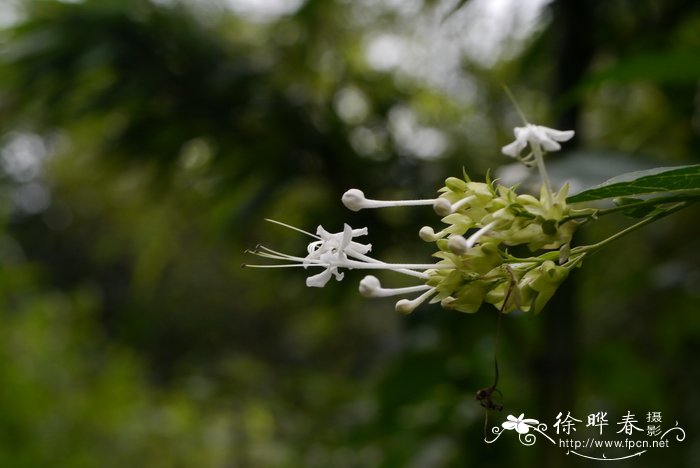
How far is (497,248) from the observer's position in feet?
0.98

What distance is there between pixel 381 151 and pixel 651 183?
0.74m

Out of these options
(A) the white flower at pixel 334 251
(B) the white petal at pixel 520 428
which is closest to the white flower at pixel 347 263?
(A) the white flower at pixel 334 251

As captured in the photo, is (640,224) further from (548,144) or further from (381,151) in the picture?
(381,151)

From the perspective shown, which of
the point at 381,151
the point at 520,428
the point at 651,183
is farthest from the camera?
the point at 381,151

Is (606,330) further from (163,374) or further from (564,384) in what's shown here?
(163,374)

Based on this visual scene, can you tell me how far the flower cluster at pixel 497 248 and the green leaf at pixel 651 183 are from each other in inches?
0.7

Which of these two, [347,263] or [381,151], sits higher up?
[381,151]

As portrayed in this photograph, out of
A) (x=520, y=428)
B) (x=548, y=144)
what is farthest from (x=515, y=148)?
(x=520, y=428)

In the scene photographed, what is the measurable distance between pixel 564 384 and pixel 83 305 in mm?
1484

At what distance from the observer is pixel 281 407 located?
1.44 meters

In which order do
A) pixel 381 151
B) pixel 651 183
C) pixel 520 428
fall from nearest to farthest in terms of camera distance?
pixel 651 183, pixel 520 428, pixel 381 151

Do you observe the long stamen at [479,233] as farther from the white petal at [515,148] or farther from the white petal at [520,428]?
the white petal at [520,428]

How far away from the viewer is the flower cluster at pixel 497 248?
0.29 m

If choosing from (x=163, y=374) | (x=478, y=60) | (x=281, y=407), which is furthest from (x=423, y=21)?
(x=163, y=374)
